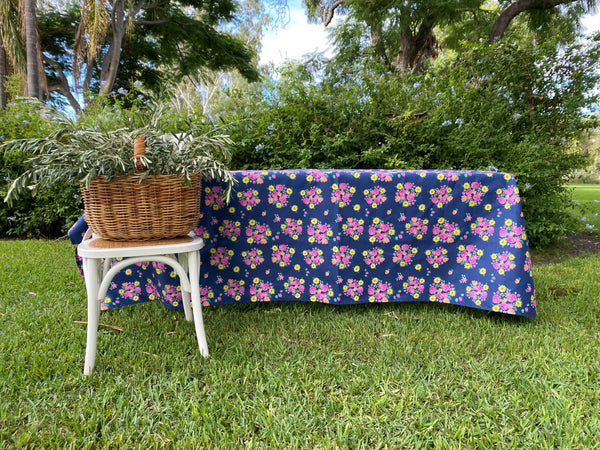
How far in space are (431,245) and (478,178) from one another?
Result: 1.43ft

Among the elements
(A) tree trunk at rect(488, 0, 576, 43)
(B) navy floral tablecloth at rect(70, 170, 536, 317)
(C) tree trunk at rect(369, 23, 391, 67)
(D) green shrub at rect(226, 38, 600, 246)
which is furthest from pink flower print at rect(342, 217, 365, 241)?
(C) tree trunk at rect(369, 23, 391, 67)

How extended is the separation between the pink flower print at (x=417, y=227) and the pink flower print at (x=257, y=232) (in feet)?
2.58

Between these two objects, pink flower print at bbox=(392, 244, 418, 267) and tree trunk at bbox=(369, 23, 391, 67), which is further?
tree trunk at bbox=(369, 23, 391, 67)

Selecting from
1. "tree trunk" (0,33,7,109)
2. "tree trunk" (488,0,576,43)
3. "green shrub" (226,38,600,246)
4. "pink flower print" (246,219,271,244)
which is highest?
"tree trunk" (488,0,576,43)

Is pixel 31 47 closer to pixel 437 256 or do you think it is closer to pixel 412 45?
pixel 412 45

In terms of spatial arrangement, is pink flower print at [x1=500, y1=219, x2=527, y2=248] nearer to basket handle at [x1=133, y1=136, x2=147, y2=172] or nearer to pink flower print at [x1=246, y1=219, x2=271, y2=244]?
pink flower print at [x1=246, y1=219, x2=271, y2=244]

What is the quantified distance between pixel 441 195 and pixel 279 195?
0.89 metres

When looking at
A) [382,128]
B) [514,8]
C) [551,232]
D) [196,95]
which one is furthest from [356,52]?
[196,95]

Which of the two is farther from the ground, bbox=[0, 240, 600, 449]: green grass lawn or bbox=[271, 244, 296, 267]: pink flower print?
bbox=[271, 244, 296, 267]: pink flower print

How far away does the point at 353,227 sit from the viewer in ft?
6.17

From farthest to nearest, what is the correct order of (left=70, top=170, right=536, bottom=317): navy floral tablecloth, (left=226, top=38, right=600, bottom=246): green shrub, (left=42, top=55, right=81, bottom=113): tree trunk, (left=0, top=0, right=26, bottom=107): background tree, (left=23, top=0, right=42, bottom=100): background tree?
(left=42, top=55, right=81, bottom=113): tree trunk
(left=0, top=0, right=26, bottom=107): background tree
(left=23, top=0, right=42, bottom=100): background tree
(left=226, top=38, right=600, bottom=246): green shrub
(left=70, top=170, right=536, bottom=317): navy floral tablecloth

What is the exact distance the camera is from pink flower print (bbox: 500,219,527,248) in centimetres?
174

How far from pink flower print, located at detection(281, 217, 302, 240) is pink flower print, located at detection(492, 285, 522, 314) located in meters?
1.10

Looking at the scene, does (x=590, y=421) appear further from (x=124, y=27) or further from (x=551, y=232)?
(x=124, y=27)
